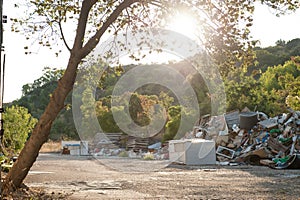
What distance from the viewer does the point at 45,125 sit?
6605 millimetres

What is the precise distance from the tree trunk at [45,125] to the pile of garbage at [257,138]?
320 inches

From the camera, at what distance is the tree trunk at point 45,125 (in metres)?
6.61

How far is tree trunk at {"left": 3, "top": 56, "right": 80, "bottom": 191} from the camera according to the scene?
6.61 m

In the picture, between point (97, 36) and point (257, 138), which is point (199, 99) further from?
point (97, 36)

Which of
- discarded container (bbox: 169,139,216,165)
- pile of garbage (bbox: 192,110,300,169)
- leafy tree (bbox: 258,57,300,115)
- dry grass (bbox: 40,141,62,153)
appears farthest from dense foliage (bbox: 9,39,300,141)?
discarded container (bbox: 169,139,216,165)

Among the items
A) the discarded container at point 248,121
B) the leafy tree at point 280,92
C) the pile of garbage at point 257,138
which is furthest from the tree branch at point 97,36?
the discarded container at point 248,121

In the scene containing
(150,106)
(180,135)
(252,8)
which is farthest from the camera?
(150,106)

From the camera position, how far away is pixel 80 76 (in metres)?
7.44

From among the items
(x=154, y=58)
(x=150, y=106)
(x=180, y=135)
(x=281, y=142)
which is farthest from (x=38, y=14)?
(x=150, y=106)

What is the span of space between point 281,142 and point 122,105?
1723 centimetres

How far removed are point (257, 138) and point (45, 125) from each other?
39.0 ft

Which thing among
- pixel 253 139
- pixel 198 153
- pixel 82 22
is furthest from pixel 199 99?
pixel 82 22

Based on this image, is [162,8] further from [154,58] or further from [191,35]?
[154,58]

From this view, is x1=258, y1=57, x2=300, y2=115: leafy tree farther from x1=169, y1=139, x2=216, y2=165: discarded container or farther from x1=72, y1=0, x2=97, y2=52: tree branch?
x1=72, y1=0, x2=97, y2=52: tree branch
